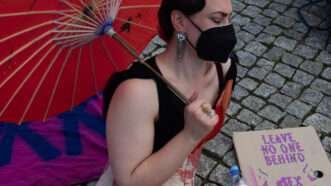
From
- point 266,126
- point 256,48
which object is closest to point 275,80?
point 256,48

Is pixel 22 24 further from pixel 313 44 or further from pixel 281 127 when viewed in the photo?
pixel 313 44

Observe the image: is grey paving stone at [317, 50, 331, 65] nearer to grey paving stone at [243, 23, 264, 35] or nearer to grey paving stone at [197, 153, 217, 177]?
grey paving stone at [243, 23, 264, 35]

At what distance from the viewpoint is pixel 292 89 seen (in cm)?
418

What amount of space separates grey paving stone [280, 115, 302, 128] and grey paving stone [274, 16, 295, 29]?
1.45m

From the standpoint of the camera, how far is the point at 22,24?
1646 mm

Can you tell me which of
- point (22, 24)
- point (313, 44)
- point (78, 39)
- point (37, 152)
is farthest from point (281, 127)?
point (22, 24)

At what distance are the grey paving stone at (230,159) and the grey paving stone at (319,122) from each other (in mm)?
797

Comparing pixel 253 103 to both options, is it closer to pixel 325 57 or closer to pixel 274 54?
pixel 274 54

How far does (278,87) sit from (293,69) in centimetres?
34

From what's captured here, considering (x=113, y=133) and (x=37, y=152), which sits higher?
(x=113, y=133)

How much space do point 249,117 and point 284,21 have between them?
1.65 metres

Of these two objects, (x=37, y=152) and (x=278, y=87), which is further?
(x=278, y=87)

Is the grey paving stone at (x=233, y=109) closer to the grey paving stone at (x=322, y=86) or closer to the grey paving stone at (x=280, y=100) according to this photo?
the grey paving stone at (x=280, y=100)

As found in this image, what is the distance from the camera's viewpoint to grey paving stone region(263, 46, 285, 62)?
14.8 feet
